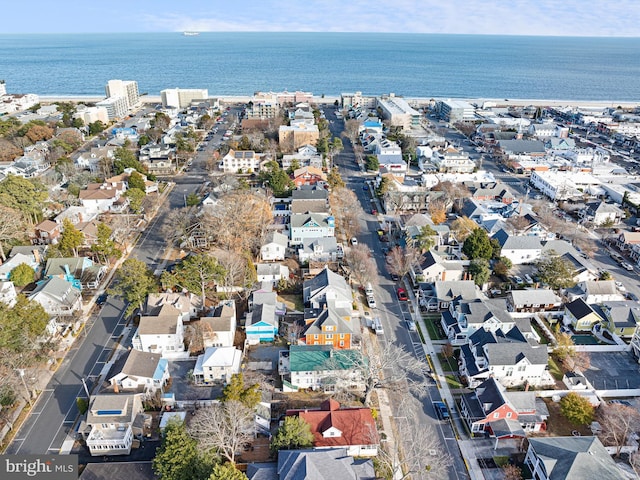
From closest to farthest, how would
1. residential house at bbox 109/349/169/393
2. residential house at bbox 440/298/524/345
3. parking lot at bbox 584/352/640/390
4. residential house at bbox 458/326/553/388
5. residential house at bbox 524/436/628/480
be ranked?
residential house at bbox 524/436/628/480, residential house at bbox 109/349/169/393, residential house at bbox 458/326/553/388, parking lot at bbox 584/352/640/390, residential house at bbox 440/298/524/345

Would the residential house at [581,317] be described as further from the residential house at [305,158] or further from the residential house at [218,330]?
the residential house at [305,158]

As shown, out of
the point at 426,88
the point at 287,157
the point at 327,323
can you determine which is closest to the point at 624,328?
the point at 327,323

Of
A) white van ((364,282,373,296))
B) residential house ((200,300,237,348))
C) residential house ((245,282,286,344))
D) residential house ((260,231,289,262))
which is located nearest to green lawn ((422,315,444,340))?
white van ((364,282,373,296))

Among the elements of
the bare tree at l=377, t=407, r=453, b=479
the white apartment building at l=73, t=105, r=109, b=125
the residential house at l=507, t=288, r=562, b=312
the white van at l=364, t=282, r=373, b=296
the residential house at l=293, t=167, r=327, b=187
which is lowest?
the bare tree at l=377, t=407, r=453, b=479

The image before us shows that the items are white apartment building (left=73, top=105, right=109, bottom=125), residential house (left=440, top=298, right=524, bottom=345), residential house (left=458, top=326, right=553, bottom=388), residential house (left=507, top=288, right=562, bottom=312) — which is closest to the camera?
residential house (left=458, top=326, right=553, bottom=388)


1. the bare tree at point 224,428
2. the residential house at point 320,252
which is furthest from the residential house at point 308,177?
the bare tree at point 224,428

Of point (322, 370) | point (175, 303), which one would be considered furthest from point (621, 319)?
point (175, 303)

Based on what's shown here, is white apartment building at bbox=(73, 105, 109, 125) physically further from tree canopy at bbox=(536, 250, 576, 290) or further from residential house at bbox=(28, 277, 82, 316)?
tree canopy at bbox=(536, 250, 576, 290)
